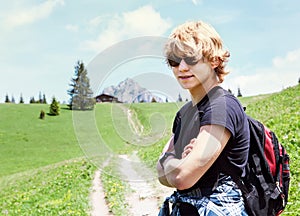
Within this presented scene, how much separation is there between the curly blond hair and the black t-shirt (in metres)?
0.16

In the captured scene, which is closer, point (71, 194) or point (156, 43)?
point (156, 43)

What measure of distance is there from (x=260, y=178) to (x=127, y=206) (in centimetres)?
811

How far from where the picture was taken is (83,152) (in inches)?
100

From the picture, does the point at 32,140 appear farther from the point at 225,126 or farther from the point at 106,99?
the point at 225,126

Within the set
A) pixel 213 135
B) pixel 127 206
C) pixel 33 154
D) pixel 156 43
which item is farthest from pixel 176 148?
pixel 33 154

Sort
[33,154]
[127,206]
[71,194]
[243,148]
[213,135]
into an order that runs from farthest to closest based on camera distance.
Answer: [33,154]
[71,194]
[127,206]
[243,148]
[213,135]

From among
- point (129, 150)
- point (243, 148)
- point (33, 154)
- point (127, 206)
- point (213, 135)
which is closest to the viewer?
point (213, 135)

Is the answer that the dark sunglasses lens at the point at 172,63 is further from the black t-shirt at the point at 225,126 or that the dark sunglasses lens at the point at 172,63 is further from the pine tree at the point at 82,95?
the pine tree at the point at 82,95

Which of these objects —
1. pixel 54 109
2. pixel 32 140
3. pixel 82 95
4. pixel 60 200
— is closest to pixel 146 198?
pixel 60 200

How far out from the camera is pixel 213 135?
2.08 meters

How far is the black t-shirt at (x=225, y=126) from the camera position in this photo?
6.98 ft

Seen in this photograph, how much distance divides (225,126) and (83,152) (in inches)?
33.8

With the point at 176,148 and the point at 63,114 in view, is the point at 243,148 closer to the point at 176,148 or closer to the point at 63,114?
the point at 176,148

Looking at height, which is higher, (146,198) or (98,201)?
(146,198)
